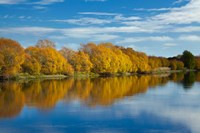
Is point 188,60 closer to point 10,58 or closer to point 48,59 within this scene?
point 48,59

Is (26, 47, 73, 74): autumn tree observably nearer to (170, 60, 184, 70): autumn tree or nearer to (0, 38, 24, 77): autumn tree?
(0, 38, 24, 77): autumn tree

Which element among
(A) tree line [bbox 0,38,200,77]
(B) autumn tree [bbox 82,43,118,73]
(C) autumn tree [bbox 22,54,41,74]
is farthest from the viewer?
(B) autumn tree [bbox 82,43,118,73]

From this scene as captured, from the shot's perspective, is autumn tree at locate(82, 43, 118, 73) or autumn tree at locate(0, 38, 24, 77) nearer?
autumn tree at locate(0, 38, 24, 77)

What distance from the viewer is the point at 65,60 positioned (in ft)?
231

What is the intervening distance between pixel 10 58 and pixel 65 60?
51.6ft

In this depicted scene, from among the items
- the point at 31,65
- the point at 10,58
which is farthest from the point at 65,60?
the point at 10,58

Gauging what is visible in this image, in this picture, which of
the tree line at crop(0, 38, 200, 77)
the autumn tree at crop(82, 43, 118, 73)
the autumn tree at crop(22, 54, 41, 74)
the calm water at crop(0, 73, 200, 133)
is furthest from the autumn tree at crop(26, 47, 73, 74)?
the calm water at crop(0, 73, 200, 133)

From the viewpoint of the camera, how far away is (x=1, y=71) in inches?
2197

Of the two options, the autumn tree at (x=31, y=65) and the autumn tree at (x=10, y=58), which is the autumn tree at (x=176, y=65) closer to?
the autumn tree at (x=31, y=65)

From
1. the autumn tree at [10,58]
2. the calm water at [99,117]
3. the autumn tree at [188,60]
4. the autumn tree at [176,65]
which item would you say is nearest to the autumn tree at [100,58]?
the autumn tree at [10,58]

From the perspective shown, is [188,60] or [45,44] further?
[188,60]

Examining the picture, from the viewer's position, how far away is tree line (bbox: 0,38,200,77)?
5697 centimetres

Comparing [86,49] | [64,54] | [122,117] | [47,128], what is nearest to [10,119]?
[47,128]

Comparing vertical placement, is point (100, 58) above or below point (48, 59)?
above
